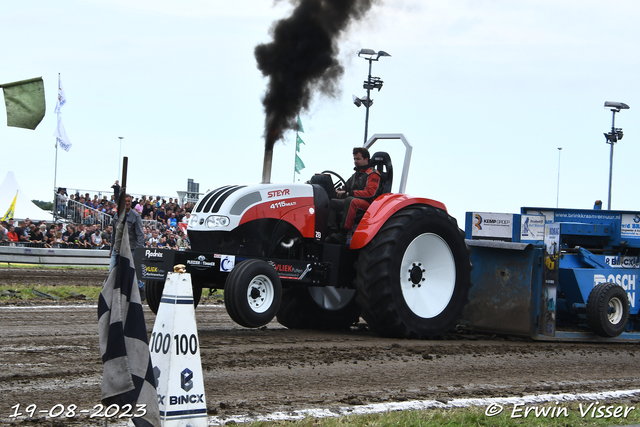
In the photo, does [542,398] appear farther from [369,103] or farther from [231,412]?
[369,103]

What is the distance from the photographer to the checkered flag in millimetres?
3643

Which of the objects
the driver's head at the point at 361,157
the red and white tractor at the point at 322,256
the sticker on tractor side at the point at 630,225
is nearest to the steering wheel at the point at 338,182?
the red and white tractor at the point at 322,256

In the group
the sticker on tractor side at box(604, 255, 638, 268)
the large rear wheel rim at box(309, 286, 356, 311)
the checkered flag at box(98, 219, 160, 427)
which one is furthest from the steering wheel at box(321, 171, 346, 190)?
the checkered flag at box(98, 219, 160, 427)

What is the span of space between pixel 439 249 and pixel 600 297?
1.91 m

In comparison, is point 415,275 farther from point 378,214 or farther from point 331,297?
point 331,297

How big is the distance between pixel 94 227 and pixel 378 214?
51.8 feet

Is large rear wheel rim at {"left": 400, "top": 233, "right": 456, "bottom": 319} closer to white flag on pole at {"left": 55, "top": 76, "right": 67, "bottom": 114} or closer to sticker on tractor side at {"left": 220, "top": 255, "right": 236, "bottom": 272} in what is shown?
sticker on tractor side at {"left": 220, "top": 255, "right": 236, "bottom": 272}

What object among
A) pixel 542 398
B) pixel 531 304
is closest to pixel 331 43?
pixel 531 304

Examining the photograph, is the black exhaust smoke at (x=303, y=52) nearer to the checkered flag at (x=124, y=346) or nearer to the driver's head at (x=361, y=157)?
the driver's head at (x=361, y=157)

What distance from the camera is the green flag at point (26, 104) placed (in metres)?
3.79

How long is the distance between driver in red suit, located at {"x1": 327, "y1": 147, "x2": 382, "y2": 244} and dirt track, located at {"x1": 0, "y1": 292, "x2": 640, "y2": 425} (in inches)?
49.1

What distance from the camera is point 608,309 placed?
8.70 m

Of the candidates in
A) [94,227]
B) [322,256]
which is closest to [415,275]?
[322,256]

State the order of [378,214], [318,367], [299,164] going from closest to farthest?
[318,367] → [378,214] → [299,164]
